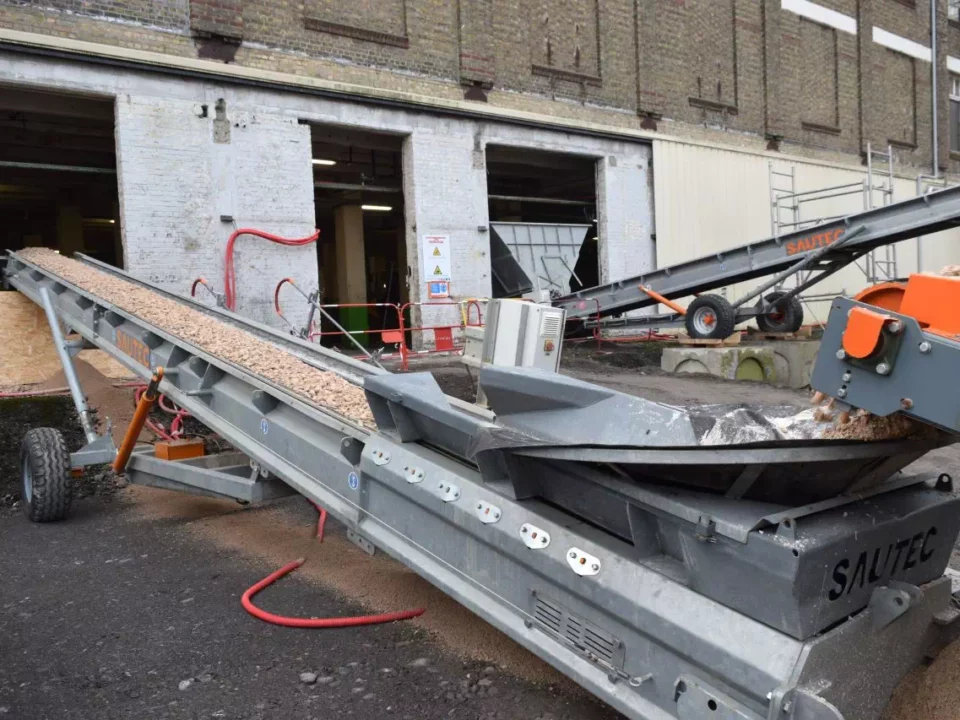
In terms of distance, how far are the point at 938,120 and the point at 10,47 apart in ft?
85.0

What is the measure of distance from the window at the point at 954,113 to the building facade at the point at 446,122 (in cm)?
111

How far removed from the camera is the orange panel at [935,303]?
1.77m

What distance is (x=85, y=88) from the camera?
32.7 ft

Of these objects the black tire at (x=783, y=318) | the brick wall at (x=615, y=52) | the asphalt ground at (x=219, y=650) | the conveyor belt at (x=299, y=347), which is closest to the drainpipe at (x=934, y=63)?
the brick wall at (x=615, y=52)

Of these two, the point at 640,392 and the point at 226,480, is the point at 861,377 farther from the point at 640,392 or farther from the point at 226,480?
the point at 640,392

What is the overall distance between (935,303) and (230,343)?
12.4 feet

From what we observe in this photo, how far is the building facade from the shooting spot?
10.5 meters

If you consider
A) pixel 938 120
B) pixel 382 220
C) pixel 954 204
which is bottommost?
pixel 954 204

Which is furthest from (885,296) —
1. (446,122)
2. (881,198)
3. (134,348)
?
(881,198)

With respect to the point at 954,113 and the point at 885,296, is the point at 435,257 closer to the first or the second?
the point at 885,296

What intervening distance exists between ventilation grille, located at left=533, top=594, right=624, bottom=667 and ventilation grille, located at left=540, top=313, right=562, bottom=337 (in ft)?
13.8

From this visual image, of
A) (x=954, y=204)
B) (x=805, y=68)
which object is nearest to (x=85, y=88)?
(x=954, y=204)

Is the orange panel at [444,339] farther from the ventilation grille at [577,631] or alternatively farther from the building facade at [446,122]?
the ventilation grille at [577,631]

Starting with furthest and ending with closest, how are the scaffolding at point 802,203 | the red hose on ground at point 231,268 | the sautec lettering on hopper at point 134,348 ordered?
the scaffolding at point 802,203 < the red hose on ground at point 231,268 < the sautec lettering on hopper at point 134,348
